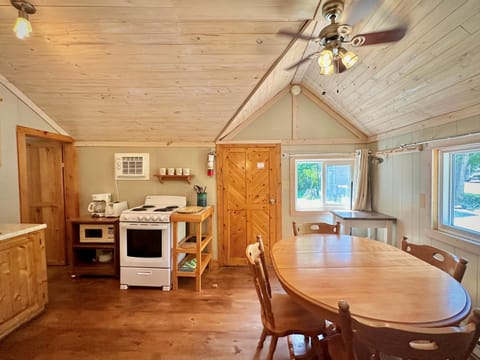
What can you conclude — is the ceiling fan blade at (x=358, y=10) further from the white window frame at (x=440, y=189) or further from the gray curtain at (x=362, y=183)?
the gray curtain at (x=362, y=183)

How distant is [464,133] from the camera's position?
210cm

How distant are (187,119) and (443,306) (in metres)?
3.07

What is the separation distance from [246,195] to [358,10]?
285cm

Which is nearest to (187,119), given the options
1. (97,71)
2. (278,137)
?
(97,71)

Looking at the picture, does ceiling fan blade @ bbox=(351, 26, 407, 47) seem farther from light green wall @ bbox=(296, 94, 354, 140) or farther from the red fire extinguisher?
the red fire extinguisher

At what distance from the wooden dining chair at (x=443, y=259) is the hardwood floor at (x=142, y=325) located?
4.32 ft

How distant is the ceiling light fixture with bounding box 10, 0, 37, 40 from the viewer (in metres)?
1.52

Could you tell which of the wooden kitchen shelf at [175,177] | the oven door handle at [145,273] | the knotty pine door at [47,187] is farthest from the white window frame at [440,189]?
the knotty pine door at [47,187]

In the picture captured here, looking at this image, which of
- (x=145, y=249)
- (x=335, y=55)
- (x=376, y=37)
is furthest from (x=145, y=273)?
(x=376, y=37)

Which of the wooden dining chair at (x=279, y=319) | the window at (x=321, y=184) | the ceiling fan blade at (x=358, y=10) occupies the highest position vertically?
the ceiling fan blade at (x=358, y=10)

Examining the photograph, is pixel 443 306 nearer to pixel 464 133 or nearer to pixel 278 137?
pixel 464 133

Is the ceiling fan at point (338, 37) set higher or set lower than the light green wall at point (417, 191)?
higher

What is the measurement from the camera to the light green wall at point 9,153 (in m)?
2.69

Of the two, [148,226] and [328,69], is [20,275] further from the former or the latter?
[328,69]
